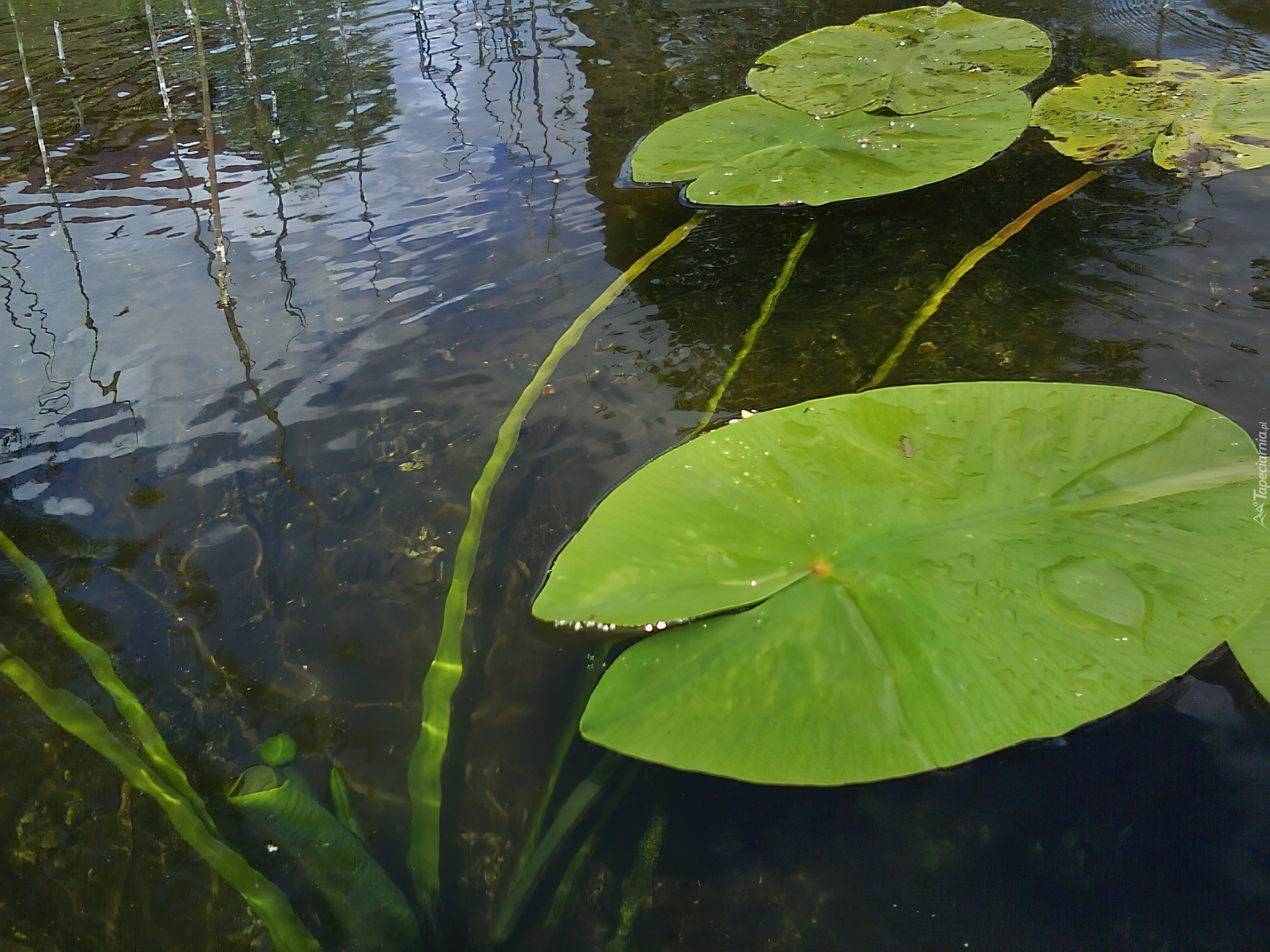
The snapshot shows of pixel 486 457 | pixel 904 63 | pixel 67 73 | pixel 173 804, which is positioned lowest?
pixel 173 804

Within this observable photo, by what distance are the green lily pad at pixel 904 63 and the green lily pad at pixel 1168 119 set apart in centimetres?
23

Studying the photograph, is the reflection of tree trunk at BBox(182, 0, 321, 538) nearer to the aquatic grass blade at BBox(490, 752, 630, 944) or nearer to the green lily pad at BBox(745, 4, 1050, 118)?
the aquatic grass blade at BBox(490, 752, 630, 944)

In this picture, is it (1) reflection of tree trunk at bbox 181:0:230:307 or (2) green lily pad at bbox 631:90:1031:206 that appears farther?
(2) green lily pad at bbox 631:90:1031:206

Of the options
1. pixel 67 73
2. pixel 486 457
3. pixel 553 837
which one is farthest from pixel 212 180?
pixel 67 73

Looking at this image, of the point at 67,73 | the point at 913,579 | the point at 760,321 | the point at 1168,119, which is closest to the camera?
the point at 913,579

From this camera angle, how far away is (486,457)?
1681mm

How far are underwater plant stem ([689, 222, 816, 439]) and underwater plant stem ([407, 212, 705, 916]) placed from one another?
1.43 feet

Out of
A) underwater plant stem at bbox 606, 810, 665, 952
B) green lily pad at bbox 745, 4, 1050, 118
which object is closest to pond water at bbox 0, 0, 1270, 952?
underwater plant stem at bbox 606, 810, 665, 952

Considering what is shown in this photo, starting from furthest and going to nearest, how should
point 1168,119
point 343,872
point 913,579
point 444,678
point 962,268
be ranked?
point 1168,119 → point 962,268 → point 444,678 → point 913,579 → point 343,872

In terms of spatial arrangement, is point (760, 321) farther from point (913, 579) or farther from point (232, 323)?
point (232, 323)

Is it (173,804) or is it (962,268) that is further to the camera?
(962,268)

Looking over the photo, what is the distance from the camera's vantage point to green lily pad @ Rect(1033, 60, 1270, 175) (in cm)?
256

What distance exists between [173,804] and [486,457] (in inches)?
34.5

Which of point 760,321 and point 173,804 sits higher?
point 760,321
